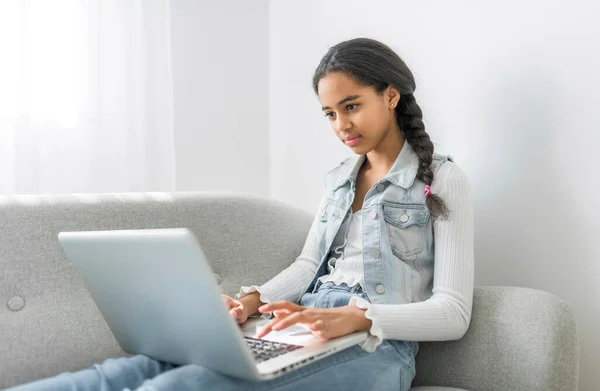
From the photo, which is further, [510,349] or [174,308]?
[510,349]

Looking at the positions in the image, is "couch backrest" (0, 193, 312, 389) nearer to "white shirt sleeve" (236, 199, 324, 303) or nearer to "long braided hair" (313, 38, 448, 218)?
"white shirt sleeve" (236, 199, 324, 303)

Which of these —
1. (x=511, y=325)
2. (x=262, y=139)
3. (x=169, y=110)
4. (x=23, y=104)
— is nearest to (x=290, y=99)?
(x=262, y=139)

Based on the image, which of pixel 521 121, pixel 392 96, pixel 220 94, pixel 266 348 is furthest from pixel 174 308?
pixel 220 94

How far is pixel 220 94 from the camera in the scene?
230 cm

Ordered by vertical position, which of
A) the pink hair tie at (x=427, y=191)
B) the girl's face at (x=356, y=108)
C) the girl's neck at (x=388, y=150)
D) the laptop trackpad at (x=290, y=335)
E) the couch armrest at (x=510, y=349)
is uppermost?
the girl's face at (x=356, y=108)

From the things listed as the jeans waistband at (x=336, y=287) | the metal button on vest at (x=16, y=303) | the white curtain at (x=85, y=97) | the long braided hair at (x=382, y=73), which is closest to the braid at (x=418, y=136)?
the long braided hair at (x=382, y=73)

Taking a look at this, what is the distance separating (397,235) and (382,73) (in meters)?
0.32

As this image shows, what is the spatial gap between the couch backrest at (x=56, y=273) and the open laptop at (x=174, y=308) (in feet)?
0.55

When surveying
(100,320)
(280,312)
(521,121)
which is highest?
(521,121)

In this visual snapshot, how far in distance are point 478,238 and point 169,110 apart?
1.11 m

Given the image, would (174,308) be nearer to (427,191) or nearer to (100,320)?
(100,320)

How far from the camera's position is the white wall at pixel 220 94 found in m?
2.22

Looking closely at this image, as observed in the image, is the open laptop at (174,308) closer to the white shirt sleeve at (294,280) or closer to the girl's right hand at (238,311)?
the girl's right hand at (238,311)

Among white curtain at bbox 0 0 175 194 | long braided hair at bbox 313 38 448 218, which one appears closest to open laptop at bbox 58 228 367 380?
long braided hair at bbox 313 38 448 218
